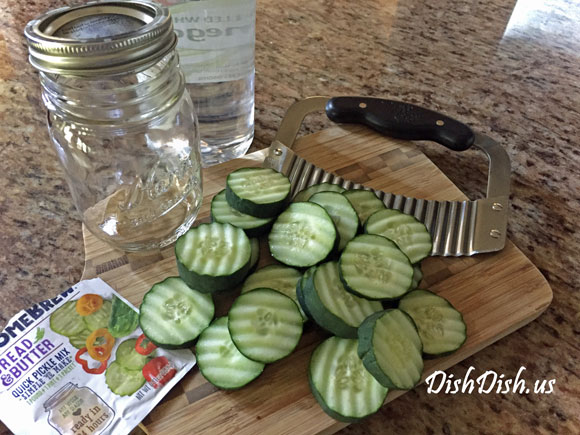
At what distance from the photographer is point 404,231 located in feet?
3.16

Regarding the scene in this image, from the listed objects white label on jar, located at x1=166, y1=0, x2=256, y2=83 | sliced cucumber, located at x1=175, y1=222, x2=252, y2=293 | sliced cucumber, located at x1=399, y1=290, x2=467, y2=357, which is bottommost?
sliced cucumber, located at x1=399, y1=290, x2=467, y2=357

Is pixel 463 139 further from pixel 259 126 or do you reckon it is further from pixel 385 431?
pixel 385 431

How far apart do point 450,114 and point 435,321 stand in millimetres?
776

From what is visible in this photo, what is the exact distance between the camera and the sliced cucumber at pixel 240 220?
978 millimetres

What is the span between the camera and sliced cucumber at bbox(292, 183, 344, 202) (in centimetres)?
105

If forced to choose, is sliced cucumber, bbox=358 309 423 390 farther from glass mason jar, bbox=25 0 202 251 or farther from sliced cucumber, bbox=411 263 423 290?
glass mason jar, bbox=25 0 202 251

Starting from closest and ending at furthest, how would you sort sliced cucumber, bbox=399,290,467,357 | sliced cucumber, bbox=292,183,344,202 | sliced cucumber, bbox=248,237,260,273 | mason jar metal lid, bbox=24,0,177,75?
mason jar metal lid, bbox=24,0,177,75, sliced cucumber, bbox=399,290,467,357, sliced cucumber, bbox=248,237,260,273, sliced cucumber, bbox=292,183,344,202

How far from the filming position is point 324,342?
2.67ft

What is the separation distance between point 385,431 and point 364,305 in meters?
0.20

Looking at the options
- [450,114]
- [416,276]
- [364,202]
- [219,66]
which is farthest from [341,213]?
[450,114]

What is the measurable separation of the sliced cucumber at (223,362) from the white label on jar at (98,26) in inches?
19.4

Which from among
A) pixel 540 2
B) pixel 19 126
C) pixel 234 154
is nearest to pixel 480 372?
pixel 234 154

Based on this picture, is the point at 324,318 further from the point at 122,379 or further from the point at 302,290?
the point at 122,379

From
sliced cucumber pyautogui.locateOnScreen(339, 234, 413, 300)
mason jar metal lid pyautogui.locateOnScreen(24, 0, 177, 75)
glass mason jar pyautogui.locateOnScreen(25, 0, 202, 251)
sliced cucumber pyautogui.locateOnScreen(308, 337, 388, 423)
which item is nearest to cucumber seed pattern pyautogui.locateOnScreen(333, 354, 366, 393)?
sliced cucumber pyautogui.locateOnScreen(308, 337, 388, 423)
